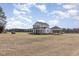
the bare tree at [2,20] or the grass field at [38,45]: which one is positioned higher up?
the bare tree at [2,20]

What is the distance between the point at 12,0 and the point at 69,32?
68cm

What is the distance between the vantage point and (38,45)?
263 cm

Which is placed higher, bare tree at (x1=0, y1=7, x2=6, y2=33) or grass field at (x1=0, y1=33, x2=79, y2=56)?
bare tree at (x1=0, y1=7, x2=6, y2=33)

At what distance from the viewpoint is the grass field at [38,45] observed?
102 inches

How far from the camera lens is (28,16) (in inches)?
102

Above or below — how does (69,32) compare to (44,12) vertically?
below

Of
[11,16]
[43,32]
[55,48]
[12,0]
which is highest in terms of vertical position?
[12,0]

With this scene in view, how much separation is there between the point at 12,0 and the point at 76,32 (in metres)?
0.75

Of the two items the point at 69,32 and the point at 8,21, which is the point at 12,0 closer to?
the point at 8,21

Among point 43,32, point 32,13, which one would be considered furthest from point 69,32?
point 32,13

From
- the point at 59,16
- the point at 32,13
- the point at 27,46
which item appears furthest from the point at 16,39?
the point at 59,16

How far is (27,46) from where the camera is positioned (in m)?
2.63

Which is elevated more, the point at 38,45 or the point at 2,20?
the point at 2,20

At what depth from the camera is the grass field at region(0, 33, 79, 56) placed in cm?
259
